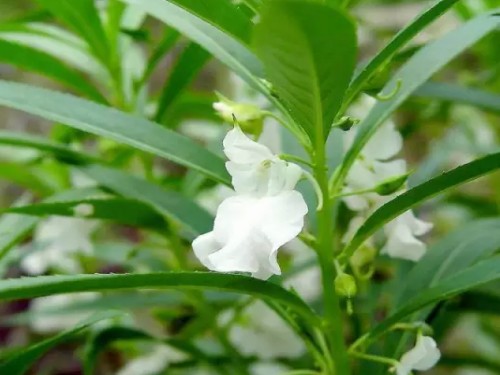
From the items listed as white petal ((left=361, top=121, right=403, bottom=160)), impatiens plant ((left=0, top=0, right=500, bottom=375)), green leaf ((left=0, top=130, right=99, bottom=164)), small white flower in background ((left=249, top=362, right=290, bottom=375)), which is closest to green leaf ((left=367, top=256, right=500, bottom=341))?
impatiens plant ((left=0, top=0, right=500, bottom=375))

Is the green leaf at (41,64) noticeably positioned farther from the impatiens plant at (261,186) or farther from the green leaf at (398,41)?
the green leaf at (398,41)

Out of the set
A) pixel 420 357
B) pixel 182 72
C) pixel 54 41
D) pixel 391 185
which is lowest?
pixel 420 357

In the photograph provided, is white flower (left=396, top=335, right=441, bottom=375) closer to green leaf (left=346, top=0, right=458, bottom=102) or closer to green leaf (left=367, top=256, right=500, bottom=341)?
green leaf (left=367, top=256, right=500, bottom=341)

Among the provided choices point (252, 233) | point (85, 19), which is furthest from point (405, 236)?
point (85, 19)

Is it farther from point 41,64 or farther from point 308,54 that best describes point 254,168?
point 41,64

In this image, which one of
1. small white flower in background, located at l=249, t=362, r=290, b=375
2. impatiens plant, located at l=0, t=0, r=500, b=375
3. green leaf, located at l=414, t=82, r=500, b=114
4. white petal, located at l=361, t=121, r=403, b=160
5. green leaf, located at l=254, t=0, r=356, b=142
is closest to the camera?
green leaf, located at l=254, t=0, r=356, b=142
